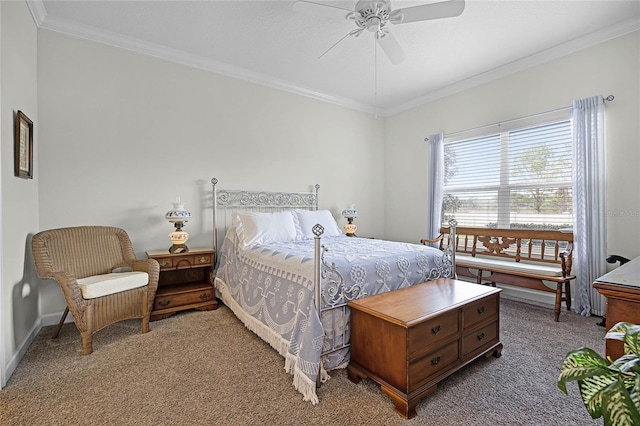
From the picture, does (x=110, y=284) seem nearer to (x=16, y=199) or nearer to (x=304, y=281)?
(x=16, y=199)

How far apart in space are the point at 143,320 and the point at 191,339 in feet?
1.74

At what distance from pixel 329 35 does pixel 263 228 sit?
2.25m

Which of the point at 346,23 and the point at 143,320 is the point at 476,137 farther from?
the point at 143,320

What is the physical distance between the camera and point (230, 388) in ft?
6.38

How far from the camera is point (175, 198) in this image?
12.1 ft

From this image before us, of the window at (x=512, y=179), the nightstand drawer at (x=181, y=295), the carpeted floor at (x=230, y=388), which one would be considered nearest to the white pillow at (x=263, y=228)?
the nightstand drawer at (x=181, y=295)

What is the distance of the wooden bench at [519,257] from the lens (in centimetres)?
323

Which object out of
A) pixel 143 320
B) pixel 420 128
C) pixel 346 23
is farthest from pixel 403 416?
pixel 420 128

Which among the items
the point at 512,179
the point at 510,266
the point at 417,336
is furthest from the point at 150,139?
the point at 512,179

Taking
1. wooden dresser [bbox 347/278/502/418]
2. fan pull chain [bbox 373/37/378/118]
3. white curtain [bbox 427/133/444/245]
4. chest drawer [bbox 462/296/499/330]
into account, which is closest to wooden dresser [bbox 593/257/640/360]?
wooden dresser [bbox 347/278/502/418]

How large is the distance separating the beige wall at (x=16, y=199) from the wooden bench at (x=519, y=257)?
4.49 m

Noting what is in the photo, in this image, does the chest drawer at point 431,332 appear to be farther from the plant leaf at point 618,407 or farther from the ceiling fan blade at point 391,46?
the ceiling fan blade at point 391,46

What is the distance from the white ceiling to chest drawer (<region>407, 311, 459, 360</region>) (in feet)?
8.94

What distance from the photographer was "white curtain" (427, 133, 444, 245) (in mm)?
4734
